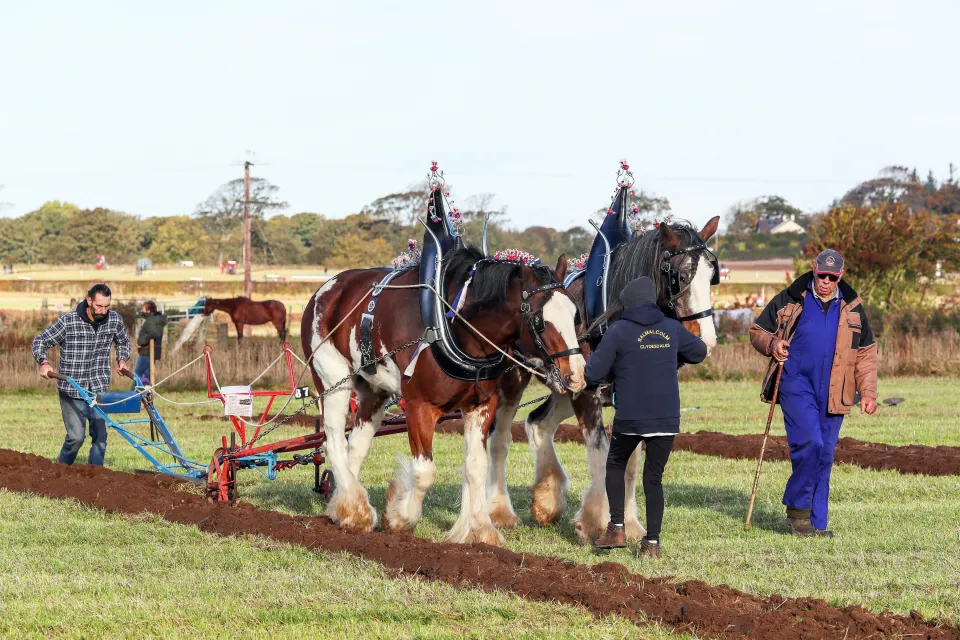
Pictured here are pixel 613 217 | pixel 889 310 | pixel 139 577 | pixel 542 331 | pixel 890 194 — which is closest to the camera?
pixel 139 577

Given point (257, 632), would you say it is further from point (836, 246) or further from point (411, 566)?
point (836, 246)

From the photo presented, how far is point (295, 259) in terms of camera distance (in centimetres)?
9044

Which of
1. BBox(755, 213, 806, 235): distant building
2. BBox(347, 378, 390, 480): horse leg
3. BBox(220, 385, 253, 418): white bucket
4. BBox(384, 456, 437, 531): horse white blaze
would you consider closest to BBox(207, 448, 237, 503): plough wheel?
BBox(220, 385, 253, 418): white bucket

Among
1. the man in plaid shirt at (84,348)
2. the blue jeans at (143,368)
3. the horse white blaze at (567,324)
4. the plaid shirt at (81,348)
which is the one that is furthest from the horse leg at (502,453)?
the blue jeans at (143,368)

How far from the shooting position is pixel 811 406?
8664mm

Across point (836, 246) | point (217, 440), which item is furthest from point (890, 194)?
point (217, 440)

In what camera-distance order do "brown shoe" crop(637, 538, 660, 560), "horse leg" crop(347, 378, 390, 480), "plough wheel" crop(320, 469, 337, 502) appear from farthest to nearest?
"plough wheel" crop(320, 469, 337, 502), "horse leg" crop(347, 378, 390, 480), "brown shoe" crop(637, 538, 660, 560)

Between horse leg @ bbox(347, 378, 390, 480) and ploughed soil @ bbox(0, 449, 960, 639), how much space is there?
0.56 metres

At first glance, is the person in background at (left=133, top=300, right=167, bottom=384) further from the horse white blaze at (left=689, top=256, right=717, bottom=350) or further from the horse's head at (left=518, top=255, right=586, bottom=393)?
the horse white blaze at (left=689, top=256, right=717, bottom=350)

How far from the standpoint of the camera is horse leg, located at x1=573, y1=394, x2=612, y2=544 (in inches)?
332

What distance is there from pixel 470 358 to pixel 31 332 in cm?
2257

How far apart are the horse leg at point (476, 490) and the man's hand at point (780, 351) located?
201 cm

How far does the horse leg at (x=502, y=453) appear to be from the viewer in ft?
29.5

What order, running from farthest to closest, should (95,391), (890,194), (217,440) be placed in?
(890,194), (217,440), (95,391)
